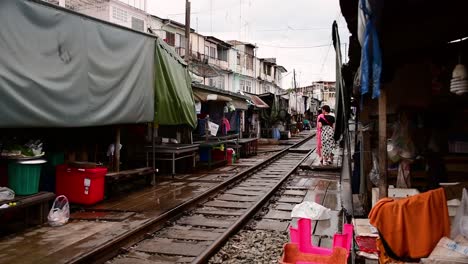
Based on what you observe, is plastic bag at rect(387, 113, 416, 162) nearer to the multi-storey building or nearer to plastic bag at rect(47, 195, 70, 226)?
plastic bag at rect(47, 195, 70, 226)

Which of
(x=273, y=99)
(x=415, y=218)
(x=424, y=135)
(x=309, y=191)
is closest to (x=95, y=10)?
(x=273, y=99)

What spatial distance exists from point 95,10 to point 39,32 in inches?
857

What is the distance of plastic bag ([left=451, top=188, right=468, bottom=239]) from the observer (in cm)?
333

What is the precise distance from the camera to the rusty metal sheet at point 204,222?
7434 millimetres

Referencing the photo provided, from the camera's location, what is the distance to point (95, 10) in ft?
→ 86.3

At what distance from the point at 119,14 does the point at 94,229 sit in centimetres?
2392

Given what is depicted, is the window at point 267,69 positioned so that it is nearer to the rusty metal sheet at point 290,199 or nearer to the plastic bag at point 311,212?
the rusty metal sheet at point 290,199

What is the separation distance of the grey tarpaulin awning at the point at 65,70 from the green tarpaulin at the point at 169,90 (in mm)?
766

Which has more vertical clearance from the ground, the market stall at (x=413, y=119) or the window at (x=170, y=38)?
the window at (x=170, y=38)

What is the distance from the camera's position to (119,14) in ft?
90.7

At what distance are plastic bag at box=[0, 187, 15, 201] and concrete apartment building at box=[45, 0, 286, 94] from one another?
11.8 meters

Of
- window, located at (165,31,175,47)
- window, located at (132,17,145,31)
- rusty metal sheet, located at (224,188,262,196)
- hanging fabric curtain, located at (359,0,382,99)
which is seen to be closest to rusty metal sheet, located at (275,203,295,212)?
rusty metal sheet, located at (224,188,262,196)

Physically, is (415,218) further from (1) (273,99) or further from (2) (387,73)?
(1) (273,99)

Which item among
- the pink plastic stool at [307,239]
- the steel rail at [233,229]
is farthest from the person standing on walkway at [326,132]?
the pink plastic stool at [307,239]
